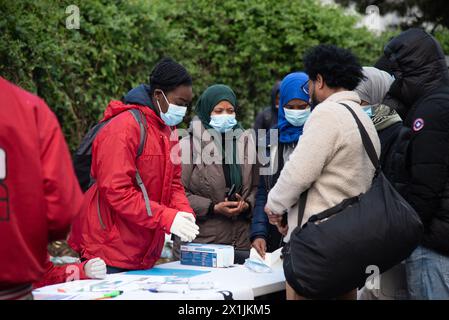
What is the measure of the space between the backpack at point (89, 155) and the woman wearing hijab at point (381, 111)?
130 centimetres

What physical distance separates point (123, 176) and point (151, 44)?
4.38m

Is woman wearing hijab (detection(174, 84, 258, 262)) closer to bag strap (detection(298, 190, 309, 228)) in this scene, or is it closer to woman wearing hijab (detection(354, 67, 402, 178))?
woman wearing hijab (detection(354, 67, 402, 178))

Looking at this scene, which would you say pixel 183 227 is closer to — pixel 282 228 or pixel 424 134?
pixel 282 228

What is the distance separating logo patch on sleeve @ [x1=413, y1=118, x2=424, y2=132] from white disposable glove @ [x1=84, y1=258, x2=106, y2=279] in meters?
1.75

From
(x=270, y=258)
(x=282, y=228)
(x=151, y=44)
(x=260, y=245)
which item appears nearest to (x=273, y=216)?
(x=282, y=228)

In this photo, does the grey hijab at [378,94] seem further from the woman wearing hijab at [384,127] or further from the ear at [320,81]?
the ear at [320,81]

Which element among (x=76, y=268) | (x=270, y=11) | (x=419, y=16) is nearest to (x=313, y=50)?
(x=76, y=268)

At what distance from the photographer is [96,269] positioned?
3.61 metres

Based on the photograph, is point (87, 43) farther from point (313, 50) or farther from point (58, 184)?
point (58, 184)

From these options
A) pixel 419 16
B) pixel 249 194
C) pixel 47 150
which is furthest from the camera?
pixel 419 16

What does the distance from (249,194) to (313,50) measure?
4.33 feet

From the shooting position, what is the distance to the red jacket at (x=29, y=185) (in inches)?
92.4

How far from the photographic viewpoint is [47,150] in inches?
95.4
